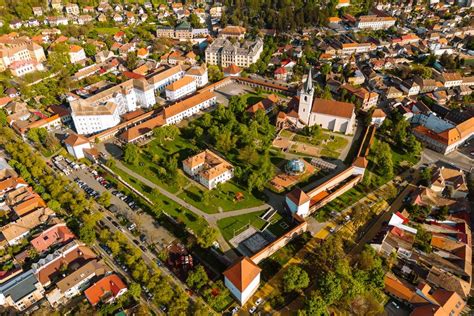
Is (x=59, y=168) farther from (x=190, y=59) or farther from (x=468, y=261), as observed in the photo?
(x=468, y=261)

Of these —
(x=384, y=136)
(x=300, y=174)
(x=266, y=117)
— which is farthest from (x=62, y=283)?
(x=384, y=136)

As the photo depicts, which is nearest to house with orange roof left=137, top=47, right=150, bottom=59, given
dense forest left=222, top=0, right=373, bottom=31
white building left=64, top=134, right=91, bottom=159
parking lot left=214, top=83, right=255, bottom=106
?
parking lot left=214, top=83, right=255, bottom=106

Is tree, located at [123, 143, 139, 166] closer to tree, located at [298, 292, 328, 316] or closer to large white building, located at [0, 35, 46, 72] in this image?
tree, located at [298, 292, 328, 316]

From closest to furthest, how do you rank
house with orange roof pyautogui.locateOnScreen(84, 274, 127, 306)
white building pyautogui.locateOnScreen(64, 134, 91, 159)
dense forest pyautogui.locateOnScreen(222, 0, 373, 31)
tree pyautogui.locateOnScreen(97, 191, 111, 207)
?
house with orange roof pyautogui.locateOnScreen(84, 274, 127, 306)
tree pyautogui.locateOnScreen(97, 191, 111, 207)
white building pyautogui.locateOnScreen(64, 134, 91, 159)
dense forest pyautogui.locateOnScreen(222, 0, 373, 31)

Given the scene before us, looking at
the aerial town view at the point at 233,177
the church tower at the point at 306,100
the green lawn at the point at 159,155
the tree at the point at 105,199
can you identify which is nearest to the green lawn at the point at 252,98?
the aerial town view at the point at 233,177

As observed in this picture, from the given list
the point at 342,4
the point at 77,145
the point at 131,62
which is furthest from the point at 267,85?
the point at 342,4

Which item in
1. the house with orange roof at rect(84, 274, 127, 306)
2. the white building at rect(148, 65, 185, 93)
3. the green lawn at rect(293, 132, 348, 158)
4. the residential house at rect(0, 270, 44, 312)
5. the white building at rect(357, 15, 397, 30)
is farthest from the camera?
the white building at rect(357, 15, 397, 30)

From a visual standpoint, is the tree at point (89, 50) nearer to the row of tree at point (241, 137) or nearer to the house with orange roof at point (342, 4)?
the row of tree at point (241, 137)
